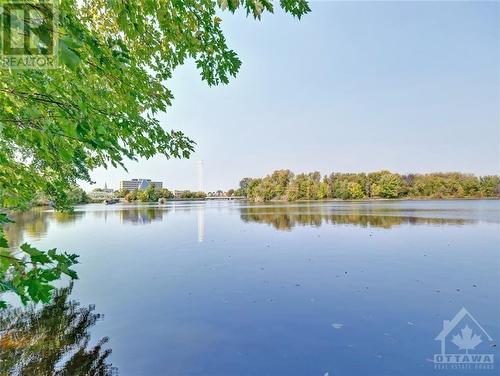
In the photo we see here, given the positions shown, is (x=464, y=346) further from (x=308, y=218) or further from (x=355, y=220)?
(x=308, y=218)

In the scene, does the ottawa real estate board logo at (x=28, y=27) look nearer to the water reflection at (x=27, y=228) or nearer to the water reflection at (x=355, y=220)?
the water reflection at (x=27, y=228)

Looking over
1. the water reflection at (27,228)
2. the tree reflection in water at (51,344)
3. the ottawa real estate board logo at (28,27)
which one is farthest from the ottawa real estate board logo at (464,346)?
the water reflection at (27,228)

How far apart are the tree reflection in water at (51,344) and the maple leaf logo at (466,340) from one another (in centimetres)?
810

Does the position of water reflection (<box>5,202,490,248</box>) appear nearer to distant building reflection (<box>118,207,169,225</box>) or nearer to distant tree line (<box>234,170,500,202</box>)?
distant building reflection (<box>118,207,169,225</box>)

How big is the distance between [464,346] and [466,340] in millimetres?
376

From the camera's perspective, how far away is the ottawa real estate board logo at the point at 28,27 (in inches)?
66.4

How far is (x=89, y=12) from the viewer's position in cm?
548

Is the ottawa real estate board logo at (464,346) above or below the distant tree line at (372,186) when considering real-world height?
below

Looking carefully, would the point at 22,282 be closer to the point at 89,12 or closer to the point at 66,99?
the point at 66,99

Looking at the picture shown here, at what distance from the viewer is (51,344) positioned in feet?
22.4

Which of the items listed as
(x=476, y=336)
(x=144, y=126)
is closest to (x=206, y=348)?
(x=144, y=126)

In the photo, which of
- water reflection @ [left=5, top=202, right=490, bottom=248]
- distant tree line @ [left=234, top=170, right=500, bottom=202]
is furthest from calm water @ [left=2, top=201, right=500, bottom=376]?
distant tree line @ [left=234, top=170, right=500, bottom=202]

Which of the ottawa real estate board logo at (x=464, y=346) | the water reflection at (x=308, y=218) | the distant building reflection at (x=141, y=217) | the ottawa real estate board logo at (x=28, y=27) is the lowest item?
the ottawa real estate board logo at (x=464, y=346)

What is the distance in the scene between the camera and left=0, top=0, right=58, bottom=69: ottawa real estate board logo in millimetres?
1686
